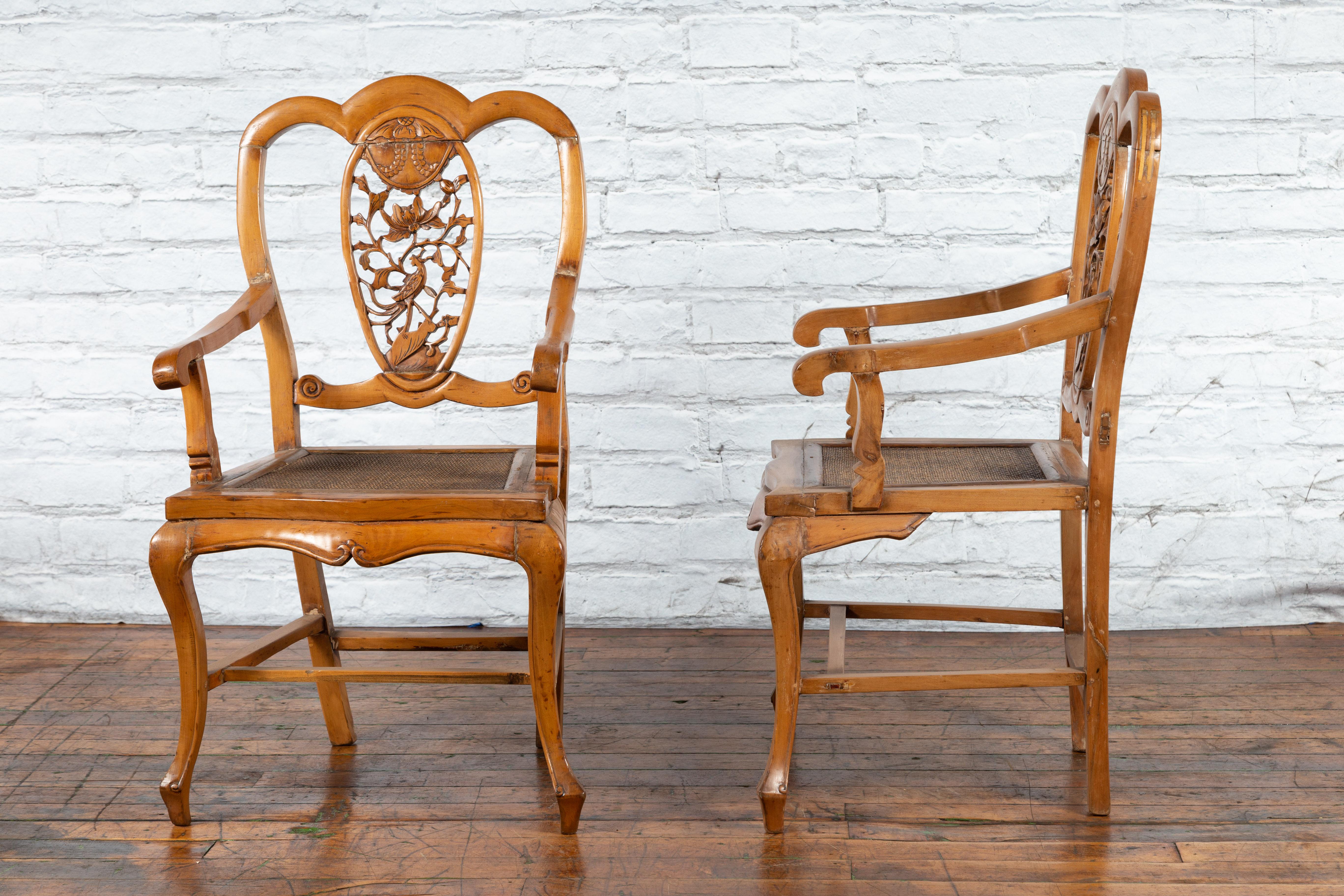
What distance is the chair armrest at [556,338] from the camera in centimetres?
151

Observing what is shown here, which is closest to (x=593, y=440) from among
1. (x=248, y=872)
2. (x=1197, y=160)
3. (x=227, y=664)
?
(x=227, y=664)

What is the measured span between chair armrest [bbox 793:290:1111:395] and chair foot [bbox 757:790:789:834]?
56cm

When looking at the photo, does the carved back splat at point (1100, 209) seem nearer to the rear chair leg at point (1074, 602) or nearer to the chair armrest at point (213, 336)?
the rear chair leg at point (1074, 602)

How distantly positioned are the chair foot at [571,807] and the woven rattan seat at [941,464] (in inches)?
21.5

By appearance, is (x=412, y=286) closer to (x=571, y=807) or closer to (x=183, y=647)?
(x=183, y=647)

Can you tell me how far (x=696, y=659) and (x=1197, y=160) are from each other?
1439mm

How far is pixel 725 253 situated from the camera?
7.91ft

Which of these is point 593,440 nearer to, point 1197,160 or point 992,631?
Result: point 992,631

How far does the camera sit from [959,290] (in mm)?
2418

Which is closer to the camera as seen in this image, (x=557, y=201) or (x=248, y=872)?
(x=248, y=872)

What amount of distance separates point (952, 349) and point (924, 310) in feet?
1.29

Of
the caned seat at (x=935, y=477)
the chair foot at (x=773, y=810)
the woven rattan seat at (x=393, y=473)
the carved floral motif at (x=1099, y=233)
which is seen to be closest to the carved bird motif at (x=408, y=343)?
the woven rattan seat at (x=393, y=473)

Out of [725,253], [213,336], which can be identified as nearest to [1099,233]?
[725,253]

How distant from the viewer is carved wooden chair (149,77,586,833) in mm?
1523
